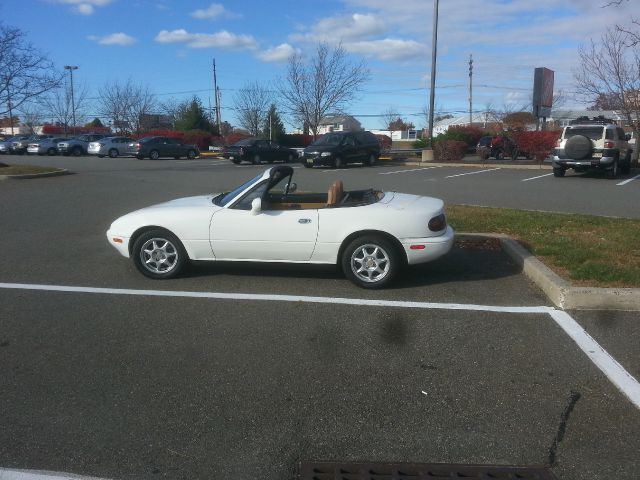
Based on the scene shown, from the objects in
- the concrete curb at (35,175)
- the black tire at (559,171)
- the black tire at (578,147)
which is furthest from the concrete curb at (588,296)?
the concrete curb at (35,175)

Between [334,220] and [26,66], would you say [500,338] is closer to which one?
[334,220]

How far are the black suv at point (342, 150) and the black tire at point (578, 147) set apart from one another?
33.1 feet

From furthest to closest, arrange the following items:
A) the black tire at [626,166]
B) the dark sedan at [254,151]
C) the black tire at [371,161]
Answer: the dark sedan at [254,151]
the black tire at [371,161]
the black tire at [626,166]

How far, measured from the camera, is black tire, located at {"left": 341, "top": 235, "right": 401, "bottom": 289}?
606cm

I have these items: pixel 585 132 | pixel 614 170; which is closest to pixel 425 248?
pixel 614 170

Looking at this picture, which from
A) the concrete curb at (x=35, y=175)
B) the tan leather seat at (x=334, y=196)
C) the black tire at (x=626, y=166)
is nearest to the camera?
the tan leather seat at (x=334, y=196)

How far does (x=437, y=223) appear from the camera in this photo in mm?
6172

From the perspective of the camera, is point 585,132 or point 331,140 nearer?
point 585,132

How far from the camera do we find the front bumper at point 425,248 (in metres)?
6.05

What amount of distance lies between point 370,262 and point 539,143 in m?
23.5

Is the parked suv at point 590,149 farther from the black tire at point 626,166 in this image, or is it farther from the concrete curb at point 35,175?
the concrete curb at point 35,175

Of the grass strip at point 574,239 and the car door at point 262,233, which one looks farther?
the car door at point 262,233

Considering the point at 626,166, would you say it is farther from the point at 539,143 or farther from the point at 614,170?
the point at 539,143

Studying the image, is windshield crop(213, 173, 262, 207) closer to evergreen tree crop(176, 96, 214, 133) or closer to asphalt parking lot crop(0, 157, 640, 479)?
asphalt parking lot crop(0, 157, 640, 479)
